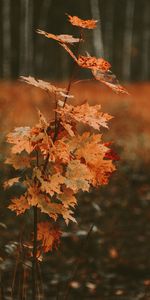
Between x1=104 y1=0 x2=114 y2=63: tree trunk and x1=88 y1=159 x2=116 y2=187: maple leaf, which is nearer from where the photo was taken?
x1=88 y1=159 x2=116 y2=187: maple leaf

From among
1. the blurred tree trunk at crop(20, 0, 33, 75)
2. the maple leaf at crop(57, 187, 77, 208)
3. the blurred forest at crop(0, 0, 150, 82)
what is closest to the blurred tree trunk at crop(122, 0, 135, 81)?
the blurred forest at crop(0, 0, 150, 82)

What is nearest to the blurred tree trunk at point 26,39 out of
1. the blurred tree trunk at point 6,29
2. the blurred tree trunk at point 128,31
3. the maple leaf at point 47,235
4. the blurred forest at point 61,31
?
the blurred forest at point 61,31

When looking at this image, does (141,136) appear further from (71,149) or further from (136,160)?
(71,149)

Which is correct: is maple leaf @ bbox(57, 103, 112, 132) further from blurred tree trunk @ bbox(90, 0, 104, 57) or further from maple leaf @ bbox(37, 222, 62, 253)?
blurred tree trunk @ bbox(90, 0, 104, 57)

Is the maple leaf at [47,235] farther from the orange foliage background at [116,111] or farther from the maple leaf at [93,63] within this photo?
the orange foliage background at [116,111]

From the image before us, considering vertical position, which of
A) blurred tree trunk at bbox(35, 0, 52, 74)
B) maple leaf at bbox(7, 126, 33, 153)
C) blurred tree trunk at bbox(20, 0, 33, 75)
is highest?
blurred tree trunk at bbox(35, 0, 52, 74)

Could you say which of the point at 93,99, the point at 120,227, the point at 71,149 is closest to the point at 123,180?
the point at 120,227

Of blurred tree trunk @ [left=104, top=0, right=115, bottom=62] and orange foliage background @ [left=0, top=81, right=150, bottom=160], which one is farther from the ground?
blurred tree trunk @ [left=104, top=0, right=115, bottom=62]
